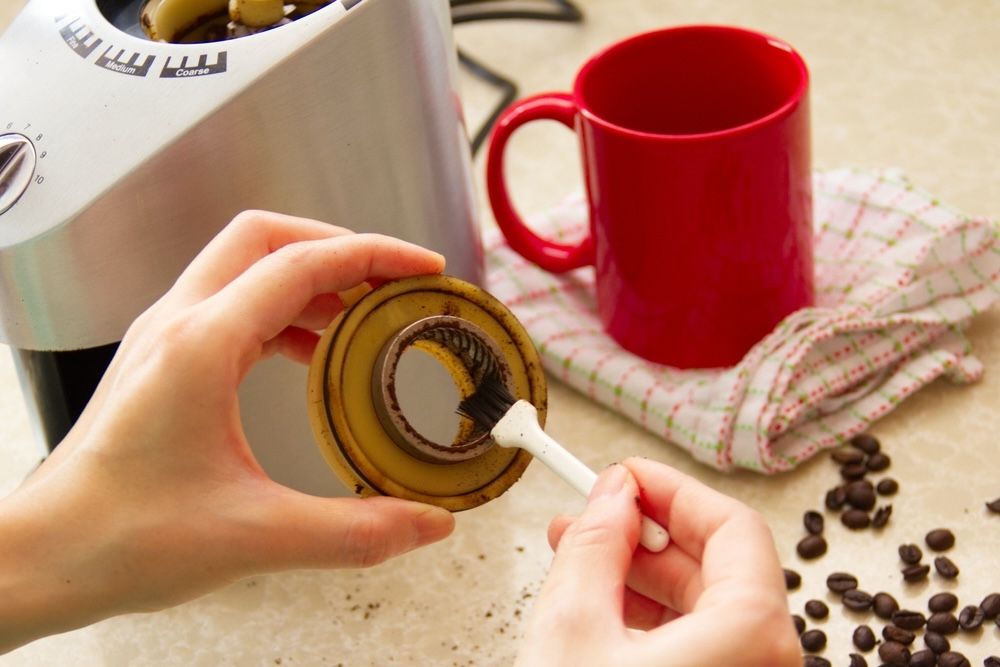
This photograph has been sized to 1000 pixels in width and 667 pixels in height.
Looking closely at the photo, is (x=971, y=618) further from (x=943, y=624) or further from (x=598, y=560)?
(x=598, y=560)

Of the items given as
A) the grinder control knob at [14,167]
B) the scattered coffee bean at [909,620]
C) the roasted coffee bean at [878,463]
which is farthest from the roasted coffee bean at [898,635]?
the grinder control knob at [14,167]

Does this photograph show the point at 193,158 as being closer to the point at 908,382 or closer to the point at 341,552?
the point at 341,552

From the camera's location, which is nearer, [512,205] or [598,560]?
[598,560]

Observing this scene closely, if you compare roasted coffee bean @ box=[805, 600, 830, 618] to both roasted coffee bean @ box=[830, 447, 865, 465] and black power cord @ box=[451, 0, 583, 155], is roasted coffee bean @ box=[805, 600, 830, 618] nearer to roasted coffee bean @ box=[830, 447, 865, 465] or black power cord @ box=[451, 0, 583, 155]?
roasted coffee bean @ box=[830, 447, 865, 465]

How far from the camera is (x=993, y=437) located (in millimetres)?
651

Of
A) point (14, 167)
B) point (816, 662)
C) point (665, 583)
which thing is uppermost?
point (14, 167)

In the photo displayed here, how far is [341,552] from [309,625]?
18cm

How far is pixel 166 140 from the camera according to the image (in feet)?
1.61

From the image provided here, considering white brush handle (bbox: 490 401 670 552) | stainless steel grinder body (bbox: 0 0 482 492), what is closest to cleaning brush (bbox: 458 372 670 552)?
white brush handle (bbox: 490 401 670 552)

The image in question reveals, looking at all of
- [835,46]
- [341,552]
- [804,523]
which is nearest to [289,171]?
[341,552]

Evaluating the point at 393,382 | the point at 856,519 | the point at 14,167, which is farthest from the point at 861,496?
the point at 14,167

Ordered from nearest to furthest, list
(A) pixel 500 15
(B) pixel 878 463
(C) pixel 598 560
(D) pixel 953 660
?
1. (C) pixel 598 560
2. (D) pixel 953 660
3. (B) pixel 878 463
4. (A) pixel 500 15

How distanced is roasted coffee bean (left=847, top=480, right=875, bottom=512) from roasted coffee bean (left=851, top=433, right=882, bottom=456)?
0.03 metres

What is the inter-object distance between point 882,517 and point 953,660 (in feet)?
0.30
